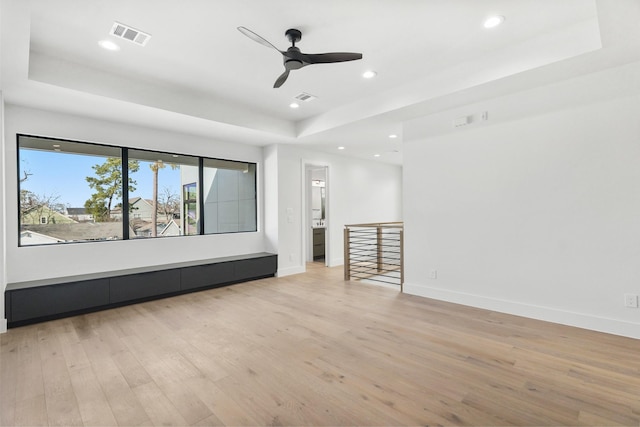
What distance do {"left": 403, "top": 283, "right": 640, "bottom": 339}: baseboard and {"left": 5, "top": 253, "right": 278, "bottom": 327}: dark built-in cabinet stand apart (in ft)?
10.0

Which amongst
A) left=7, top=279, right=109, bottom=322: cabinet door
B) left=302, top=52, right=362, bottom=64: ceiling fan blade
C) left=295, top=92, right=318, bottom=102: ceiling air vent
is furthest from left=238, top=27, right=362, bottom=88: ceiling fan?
left=7, top=279, right=109, bottom=322: cabinet door

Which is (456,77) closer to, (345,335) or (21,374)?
(345,335)

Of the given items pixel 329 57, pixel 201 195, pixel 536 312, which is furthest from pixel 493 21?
pixel 201 195

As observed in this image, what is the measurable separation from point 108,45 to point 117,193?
230cm

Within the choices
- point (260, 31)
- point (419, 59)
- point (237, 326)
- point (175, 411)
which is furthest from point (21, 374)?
point (419, 59)

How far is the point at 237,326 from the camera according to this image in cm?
348

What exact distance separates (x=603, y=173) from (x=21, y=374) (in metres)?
5.47

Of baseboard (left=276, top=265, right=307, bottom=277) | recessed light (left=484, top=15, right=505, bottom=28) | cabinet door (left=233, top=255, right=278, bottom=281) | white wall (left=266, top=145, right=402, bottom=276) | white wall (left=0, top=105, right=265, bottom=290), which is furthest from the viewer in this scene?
white wall (left=266, top=145, right=402, bottom=276)

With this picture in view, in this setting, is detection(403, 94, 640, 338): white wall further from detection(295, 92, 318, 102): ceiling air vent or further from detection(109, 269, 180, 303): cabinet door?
detection(109, 269, 180, 303): cabinet door

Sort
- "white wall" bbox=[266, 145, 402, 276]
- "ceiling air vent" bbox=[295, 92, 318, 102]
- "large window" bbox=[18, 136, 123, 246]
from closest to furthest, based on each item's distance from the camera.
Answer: "large window" bbox=[18, 136, 123, 246] < "ceiling air vent" bbox=[295, 92, 318, 102] < "white wall" bbox=[266, 145, 402, 276]

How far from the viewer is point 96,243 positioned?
440cm

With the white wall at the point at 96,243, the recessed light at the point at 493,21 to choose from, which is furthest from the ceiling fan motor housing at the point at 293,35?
the white wall at the point at 96,243

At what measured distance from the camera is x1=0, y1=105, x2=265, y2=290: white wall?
381cm

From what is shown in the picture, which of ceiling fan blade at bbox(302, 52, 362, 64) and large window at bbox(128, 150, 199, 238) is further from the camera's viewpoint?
large window at bbox(128, 150, 199, 238)
